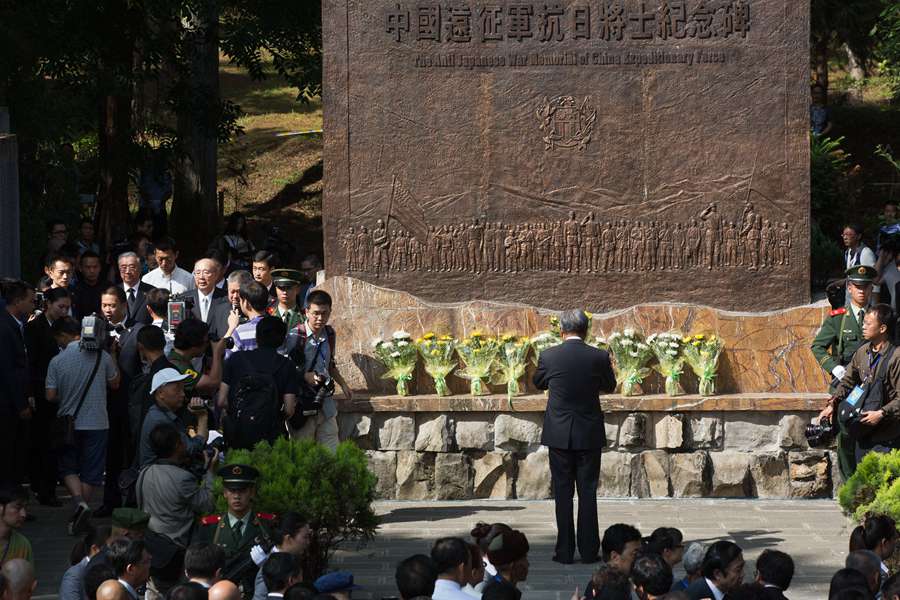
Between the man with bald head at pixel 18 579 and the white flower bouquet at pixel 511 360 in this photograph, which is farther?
the white flower bouquet at pixel 511 360

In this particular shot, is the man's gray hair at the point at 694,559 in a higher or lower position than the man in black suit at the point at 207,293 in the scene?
lower

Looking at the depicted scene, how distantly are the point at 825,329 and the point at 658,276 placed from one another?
1821 millimetres

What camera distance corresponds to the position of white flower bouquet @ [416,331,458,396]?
483 inches

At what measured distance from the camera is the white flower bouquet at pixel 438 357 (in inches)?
483

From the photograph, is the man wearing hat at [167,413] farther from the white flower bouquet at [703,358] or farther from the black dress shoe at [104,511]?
the white flower bouquet at [703,358]

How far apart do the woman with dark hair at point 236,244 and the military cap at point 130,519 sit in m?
8.15

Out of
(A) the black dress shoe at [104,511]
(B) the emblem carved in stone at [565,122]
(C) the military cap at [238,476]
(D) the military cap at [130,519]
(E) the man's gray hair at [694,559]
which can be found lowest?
(A) the black dress shoe at [104,511]

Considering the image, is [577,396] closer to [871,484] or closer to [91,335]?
[871,484]

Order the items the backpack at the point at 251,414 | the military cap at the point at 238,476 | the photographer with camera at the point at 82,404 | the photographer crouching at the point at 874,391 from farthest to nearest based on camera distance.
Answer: the photographer with camera at the point at 82,404
the photographer crouching at the point at 874,391
the backpack at the point at 251,414
the military cap at the point at 238,476

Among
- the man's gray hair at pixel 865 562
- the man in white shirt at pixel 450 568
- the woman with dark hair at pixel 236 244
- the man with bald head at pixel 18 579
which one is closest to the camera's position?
→ the man with bald head at pixel 18 579

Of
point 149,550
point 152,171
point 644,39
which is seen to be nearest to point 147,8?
point 152,171

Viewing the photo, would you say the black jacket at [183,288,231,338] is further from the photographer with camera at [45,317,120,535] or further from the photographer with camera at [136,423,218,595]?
the photographer with camera at [136,423,218,595]

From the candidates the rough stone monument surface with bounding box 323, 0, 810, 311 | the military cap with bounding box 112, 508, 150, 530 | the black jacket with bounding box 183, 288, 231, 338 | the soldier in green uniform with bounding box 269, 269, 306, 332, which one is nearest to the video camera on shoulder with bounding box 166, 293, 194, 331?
the black jacket with bounding box 183, 288, 231, 338

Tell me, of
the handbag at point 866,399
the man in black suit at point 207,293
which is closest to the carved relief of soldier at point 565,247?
the man in black suit at point 207,293
